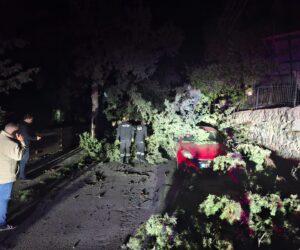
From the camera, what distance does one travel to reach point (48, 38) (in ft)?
39.3

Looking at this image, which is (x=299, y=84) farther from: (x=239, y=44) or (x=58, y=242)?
(x=58, y=242)

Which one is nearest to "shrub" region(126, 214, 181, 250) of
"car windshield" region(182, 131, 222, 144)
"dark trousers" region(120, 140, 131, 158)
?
"car windshield" region(182, 131, 222, 144)

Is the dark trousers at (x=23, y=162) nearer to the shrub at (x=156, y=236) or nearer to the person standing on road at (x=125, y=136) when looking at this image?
the person standing on road at (x=125, y=136)

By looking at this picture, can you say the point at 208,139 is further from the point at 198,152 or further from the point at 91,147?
the point at 91,147

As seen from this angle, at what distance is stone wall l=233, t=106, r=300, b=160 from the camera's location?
10719 mm

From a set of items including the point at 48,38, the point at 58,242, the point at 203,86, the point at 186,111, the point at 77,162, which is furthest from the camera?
the point at 203,86

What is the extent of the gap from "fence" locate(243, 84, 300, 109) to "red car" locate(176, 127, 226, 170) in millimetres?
5973

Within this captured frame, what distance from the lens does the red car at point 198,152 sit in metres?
8.41

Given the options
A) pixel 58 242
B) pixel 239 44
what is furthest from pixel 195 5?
pixel 58 242

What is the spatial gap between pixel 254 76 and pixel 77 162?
9.84 m

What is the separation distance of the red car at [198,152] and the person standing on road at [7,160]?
4.93 m

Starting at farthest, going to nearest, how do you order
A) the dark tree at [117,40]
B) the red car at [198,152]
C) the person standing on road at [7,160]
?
the dark tree at [117,40] < the red car at [198,152] < the person standing on road at [7,160]

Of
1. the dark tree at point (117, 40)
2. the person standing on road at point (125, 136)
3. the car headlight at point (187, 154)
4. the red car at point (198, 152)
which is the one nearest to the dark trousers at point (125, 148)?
the person standing on road at point (125, 136)

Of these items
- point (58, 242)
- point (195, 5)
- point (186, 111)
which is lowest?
point (58, 242)
